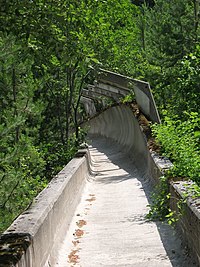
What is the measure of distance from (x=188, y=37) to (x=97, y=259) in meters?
26.8

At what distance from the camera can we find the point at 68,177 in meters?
9.45

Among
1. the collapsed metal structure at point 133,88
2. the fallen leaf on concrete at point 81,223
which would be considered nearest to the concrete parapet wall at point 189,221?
the fallen leaf on concrete at point 81,223

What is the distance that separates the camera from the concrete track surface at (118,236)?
6219mm

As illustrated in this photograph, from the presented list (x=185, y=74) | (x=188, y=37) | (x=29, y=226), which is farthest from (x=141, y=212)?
(x=188, y=37)

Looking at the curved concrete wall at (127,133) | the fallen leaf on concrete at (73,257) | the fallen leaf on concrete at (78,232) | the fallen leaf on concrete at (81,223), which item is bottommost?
the curved concrete wall at (127,133)

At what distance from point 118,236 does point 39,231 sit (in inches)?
86.7

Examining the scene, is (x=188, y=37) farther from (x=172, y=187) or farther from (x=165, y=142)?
(x=172, y=187)

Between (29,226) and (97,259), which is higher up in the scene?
(29,226)

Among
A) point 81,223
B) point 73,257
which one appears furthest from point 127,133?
point 73,257

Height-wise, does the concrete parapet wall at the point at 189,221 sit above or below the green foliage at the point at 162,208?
above

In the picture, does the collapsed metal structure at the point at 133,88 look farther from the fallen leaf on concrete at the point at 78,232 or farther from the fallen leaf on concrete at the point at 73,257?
the fallen leaf on concrete at the point at 73,257

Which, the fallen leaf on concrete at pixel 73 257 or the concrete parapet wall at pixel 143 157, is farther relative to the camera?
the fallen leaf on concrete at pixel 73 257

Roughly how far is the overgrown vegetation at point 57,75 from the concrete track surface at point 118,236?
38.0 inches

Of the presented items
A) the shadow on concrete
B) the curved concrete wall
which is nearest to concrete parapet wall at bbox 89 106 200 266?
the curved concrete wall
